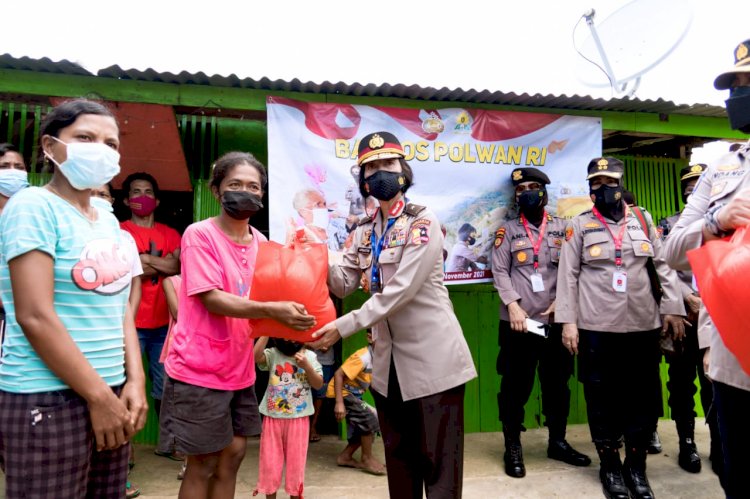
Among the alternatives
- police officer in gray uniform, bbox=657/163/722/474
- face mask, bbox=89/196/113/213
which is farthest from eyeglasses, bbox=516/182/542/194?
face mask, bbox=89/196/113/213

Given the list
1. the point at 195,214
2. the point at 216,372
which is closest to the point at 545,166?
the point at 195,214

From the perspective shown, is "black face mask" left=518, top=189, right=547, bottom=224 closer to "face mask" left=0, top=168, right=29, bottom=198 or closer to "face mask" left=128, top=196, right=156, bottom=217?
"face mask" left=128, top=196, right=156, bottom=217

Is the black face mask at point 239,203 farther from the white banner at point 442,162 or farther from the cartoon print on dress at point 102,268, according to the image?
the white banner at point 442,162

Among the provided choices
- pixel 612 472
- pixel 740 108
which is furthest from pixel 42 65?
pixel 612 472

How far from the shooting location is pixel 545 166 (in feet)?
16.6

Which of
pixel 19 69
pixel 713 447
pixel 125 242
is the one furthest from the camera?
pixel 713 447

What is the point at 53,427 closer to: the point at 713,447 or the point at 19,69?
the point at 19,69

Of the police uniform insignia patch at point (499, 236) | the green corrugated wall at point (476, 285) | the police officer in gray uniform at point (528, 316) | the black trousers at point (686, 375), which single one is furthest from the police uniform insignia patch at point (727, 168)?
the green corrugated wall at point (476, 285)

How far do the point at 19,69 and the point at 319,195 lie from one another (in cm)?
245

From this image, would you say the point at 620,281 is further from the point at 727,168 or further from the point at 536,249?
the point at 727,168

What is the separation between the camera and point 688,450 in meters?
4.49

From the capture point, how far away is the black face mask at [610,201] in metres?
4.02

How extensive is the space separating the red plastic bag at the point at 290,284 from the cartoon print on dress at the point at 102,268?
0.73 meters

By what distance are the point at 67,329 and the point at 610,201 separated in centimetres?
362
